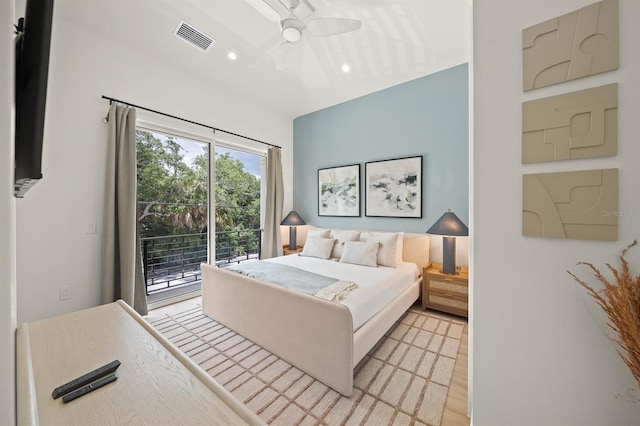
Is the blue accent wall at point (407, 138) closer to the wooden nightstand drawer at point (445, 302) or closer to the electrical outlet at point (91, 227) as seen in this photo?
the wooden nightstand drawer at point (445, 302)

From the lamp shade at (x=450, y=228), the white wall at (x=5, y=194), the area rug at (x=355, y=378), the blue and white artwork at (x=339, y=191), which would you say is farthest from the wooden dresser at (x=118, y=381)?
the blue and white artwork at (x=339, y=191)

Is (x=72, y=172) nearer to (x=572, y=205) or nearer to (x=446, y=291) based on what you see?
(x=572, y=205)

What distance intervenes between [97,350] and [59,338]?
Result: 22 cm

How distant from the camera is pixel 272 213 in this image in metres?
4.45

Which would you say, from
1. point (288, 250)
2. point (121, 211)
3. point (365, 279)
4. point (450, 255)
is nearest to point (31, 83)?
point (365, 279)

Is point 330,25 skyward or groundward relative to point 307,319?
skyward

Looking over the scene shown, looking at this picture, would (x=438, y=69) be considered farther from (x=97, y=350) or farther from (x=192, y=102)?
(x=97, y=350)

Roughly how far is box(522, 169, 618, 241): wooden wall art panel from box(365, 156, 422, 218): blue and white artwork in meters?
2.29

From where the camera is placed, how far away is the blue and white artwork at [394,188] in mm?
3494

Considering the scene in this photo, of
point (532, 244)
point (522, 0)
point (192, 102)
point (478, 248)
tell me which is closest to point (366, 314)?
point (478, 248)

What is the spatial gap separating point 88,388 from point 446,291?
306cm

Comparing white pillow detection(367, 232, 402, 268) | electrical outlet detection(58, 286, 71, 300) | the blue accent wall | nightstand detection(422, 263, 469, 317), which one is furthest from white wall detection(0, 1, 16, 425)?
the blue accent wall

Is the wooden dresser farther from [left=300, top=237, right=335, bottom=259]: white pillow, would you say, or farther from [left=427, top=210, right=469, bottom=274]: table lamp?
[left=427, top=210, right=469, bottom=274]: table lamp

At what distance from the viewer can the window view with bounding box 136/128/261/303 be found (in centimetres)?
317
